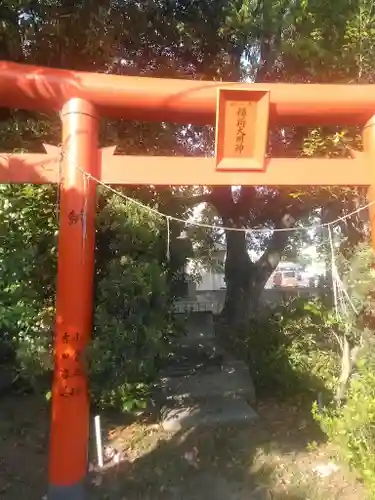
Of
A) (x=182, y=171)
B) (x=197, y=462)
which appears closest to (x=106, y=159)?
(x=182, y=171)

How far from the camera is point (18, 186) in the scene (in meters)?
5.01

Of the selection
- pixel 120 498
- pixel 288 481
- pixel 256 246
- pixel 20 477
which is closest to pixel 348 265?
pixel 288 481

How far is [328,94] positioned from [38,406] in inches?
207

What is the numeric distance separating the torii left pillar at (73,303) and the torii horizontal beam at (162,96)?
176 millimetres

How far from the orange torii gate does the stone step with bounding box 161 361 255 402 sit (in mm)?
2715

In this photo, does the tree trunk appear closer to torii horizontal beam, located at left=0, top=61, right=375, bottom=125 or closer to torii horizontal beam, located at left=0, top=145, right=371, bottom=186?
torii horizontal beam, located at left=0, top=145, right=371, bottom=186

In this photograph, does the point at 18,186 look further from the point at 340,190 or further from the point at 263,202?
the point at 263,202

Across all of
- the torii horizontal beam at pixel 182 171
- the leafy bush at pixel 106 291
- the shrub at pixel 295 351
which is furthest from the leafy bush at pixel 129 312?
the shrub at pixel 295 351

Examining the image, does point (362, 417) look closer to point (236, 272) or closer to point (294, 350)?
point (294, 350)

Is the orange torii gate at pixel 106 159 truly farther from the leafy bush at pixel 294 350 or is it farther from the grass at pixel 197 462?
the leafy bush at pixel 294 350

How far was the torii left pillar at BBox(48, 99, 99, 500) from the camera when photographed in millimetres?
4039

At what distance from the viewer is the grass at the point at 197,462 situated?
4434mm

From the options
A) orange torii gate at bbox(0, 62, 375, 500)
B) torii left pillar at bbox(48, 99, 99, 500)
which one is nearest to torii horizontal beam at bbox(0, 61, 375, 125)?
orange torii gate at bbox(0, 62, 375, 500)

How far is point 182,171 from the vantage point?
4.46 m
